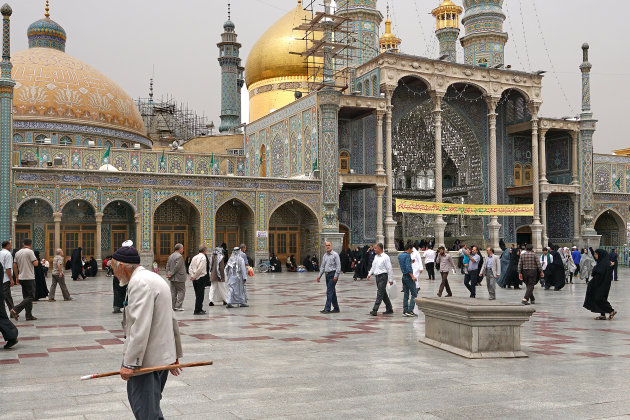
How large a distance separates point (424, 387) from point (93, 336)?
16.3ft

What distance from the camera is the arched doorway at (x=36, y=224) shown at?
2389cm

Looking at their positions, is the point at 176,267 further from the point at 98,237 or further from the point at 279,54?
the point at 279,54

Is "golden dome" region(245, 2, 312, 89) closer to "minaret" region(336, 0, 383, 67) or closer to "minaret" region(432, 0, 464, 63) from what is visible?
"minaret" region(336, 0, 383, 67)

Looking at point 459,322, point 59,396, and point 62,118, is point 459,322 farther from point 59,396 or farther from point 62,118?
point 62,118

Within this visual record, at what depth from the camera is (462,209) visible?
30281 mm

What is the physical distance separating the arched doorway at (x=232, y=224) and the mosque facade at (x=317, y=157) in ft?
0.20

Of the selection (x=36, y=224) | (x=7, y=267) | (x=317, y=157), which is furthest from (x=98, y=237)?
(x=7, y=267)

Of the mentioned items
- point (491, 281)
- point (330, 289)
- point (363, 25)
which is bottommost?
point (491, 281)

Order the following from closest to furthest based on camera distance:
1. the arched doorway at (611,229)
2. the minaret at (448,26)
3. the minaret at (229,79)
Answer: the arched doorway at (611,229) → the minaret at (448,26) → the minaret at (229,79)

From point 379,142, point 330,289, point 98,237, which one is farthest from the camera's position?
point 379,142

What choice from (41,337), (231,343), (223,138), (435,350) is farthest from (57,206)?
(435,350)

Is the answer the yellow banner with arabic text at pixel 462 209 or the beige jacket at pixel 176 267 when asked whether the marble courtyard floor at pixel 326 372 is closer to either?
the beige jacket at pixel 176 267

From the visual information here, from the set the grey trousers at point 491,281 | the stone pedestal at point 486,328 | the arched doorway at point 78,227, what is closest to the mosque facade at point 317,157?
the arched doorway at point 78,227

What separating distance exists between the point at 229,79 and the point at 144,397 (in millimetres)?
39478
